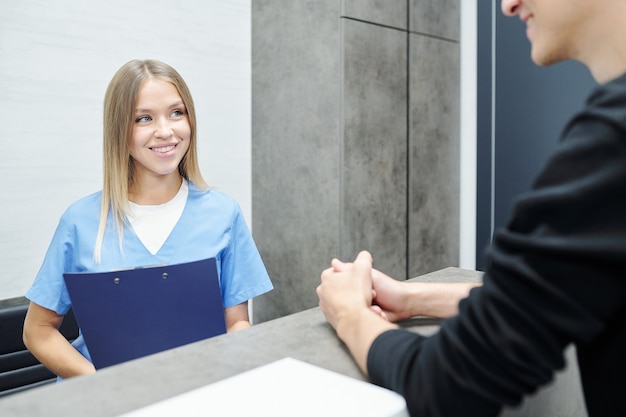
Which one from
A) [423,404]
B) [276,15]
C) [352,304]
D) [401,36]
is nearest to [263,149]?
[276,15]

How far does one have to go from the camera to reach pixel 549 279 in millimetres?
485

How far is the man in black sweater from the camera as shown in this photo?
48cm

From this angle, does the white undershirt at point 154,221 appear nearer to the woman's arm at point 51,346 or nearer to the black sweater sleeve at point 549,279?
the woman's arm at point 51,346

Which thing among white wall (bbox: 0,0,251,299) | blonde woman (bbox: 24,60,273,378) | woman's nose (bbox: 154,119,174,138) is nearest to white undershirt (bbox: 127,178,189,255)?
blonde woman (bbox: 24,60,273,378)

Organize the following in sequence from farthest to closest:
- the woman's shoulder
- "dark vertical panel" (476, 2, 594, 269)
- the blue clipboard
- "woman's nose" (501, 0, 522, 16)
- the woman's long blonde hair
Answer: "dark vertical panel" (476, 2, 594, 269) → the woman's shoulder → the woman's long blonde hair → the blue clipboard → "woman's nose" (501, 0, 522, 16)

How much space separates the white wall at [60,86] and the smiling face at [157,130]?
620 millimetres

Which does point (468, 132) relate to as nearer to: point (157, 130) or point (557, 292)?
point (157, 130)

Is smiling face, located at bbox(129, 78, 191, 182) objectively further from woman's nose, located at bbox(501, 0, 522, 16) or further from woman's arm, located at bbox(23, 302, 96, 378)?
woman's nose, located at bbox(501, 0, 522, 16)

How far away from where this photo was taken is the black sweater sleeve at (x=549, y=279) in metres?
0.48

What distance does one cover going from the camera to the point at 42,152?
2104 millimetres

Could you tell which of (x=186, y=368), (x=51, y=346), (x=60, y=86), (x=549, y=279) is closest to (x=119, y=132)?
(x=51, y=346)

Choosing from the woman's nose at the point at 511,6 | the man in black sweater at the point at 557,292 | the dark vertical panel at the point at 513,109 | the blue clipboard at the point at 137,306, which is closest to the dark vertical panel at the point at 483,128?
the dark vertical panel at the point at 513,109

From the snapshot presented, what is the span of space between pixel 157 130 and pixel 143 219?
0.81ft

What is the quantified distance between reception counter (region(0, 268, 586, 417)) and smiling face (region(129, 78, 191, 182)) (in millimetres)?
884
